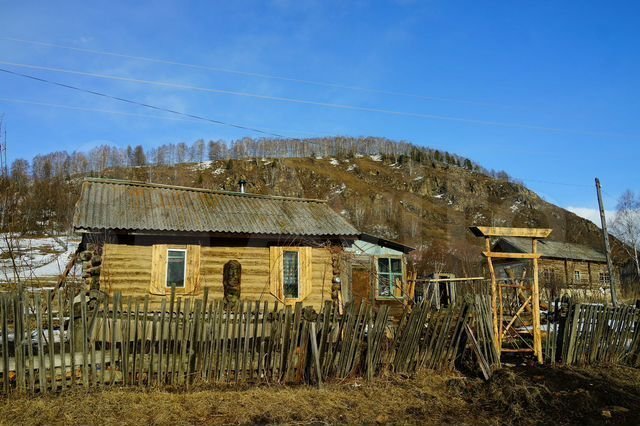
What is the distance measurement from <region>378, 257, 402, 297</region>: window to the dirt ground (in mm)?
15196

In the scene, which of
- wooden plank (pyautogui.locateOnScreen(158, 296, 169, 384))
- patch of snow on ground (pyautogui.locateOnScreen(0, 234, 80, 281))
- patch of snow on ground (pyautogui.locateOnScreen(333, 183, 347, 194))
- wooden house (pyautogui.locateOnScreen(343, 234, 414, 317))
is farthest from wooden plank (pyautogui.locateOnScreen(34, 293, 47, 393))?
patch of snow on ground (pyautogui.locateOnScreen(333, 183, 347, 194))

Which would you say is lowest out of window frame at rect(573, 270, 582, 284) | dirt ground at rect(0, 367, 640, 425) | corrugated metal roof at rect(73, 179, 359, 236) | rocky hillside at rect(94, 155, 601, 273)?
window frame at rect(573, 270, 582, 284)

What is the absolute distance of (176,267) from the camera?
1367 centimetres

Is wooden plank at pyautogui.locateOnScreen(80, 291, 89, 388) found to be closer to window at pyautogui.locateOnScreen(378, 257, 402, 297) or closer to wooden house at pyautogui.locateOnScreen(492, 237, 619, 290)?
window at pyautogui.locateOnScreen(378, 257, 402, 297)

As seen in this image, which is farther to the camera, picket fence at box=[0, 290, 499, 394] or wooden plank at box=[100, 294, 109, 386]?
wooden plank at box=[100, 294, 109, 386]

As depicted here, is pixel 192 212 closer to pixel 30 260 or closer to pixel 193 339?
pixel 30 260

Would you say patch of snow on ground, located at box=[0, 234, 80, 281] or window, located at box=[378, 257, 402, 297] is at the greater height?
patch of snow on ground, located at box=[0, 234, 80, 281]

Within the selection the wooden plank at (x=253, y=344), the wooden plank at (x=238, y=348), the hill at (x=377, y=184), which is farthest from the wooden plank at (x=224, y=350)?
the hill at (x=377, y=184)

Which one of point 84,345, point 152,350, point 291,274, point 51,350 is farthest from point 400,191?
point 51,350

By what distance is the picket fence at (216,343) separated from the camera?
6.12 m

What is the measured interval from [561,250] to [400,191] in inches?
2199

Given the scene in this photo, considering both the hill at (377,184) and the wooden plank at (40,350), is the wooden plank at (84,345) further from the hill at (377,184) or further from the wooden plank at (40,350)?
the hill at (377,184)

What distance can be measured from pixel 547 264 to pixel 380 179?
66110 millimetres

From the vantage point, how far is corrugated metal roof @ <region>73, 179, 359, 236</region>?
13.2 metres
